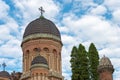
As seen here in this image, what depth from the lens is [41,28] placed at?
49.0 m

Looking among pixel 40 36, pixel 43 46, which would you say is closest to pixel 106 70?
pixel 43 46

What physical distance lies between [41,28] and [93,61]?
9.28 metres

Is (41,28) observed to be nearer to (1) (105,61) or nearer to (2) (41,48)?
(2) (41,48)

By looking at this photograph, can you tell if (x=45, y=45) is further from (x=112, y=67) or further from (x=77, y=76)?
(x=112, y=67)

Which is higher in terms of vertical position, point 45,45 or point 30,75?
point 45,45

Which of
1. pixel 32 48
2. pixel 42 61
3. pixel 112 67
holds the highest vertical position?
pixel 32 48

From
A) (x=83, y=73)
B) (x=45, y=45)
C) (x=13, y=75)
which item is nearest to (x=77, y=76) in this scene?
(x=83, y=73)

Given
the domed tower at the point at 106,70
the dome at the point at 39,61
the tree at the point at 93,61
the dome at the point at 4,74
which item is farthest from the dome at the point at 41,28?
the domed tower at the point at 106,70

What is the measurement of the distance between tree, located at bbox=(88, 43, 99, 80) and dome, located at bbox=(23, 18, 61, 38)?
6.45 meters

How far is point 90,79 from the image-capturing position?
41.6m

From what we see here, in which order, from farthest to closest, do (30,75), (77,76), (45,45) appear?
(45,45), (30,75), (77,76)

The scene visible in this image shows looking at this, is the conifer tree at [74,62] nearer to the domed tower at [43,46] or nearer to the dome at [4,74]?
the domed tower at [43,46]

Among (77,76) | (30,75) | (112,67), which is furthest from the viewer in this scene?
(30,75)

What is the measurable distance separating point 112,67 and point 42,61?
1033cm
